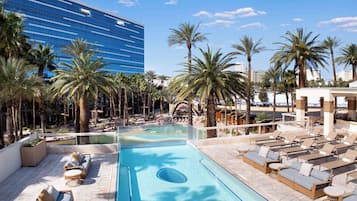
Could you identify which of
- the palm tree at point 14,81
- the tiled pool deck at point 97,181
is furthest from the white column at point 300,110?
the palm tree at point 14,81

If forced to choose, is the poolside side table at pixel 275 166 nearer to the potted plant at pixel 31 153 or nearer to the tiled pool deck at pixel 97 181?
the tiled pool deck at pixel 97 181

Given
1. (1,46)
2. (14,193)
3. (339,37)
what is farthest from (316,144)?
(339,37)

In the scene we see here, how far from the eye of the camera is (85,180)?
9.12 meters

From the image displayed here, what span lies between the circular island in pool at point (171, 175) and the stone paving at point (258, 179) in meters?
1.77

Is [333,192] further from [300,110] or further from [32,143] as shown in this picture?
[300,110]

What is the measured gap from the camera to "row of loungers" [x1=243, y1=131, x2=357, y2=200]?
8.02 metres

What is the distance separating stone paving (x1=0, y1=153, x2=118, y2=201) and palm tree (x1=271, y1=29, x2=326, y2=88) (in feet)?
63.2

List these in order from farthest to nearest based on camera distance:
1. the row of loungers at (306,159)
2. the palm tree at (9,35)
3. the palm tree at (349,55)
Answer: the palm tree at (349,55) → the palm tree at (9,35) → the row of loungers at (306,159)

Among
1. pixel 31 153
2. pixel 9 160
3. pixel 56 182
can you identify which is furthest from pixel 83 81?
pixel 56 182

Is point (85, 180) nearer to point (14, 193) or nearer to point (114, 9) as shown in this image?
point (14, 193)

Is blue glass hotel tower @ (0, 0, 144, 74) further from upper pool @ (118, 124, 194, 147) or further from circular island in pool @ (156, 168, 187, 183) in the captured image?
circular island in pool @ (156, 168, 187, 183)

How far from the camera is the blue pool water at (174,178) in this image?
8715 mm

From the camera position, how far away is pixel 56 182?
901 centimetres

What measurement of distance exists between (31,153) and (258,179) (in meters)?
9.11
